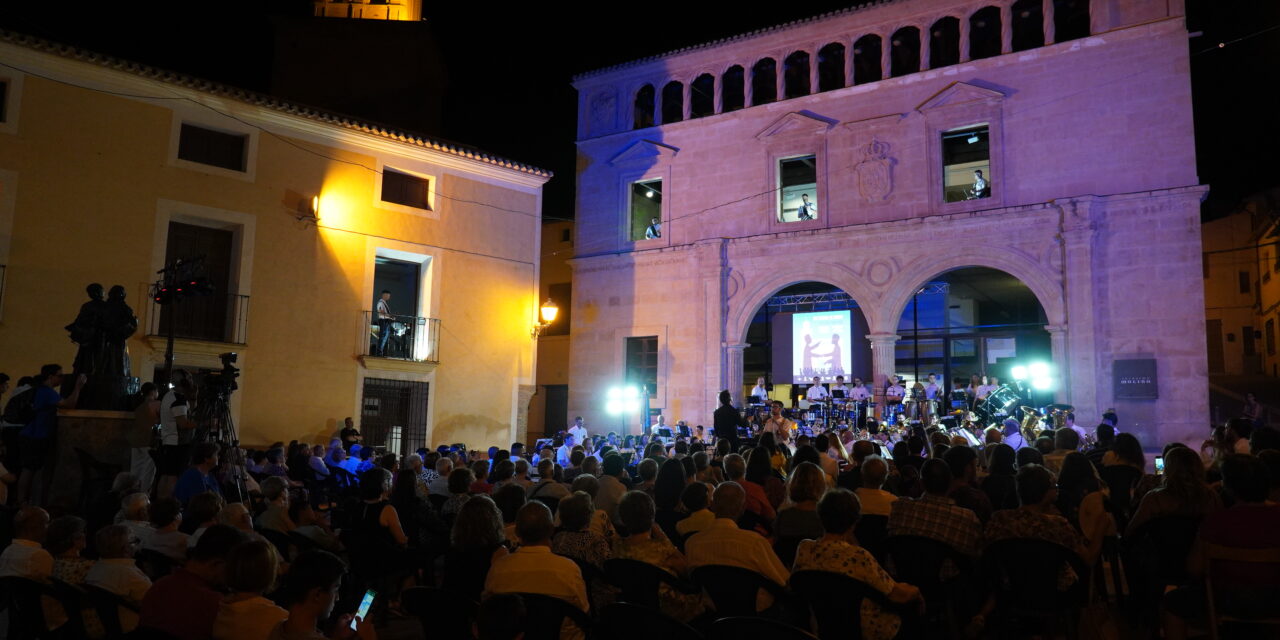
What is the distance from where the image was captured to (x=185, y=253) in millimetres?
16109

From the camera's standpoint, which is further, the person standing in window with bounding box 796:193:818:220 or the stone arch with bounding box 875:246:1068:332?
the person standing in window with bounding box 796:193:818:220

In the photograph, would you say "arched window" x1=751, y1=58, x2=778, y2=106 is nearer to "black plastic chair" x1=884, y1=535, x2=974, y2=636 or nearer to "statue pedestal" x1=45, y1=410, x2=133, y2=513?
"statue pedestal" x1=45, y1=410, x2=133, y2=513

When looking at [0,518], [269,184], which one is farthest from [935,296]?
[0,518]

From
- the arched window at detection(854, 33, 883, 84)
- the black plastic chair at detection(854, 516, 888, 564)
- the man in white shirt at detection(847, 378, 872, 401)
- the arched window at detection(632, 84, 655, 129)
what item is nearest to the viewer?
the black plastic chair at detection(854, 516, 888, 564)

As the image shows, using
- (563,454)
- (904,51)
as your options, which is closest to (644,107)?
(904,51)

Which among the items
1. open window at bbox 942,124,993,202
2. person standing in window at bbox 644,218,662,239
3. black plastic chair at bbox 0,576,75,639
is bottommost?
→ black plastic chair at bbox 0,576,75,639

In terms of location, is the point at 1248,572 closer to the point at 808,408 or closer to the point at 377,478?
the point at 377,478

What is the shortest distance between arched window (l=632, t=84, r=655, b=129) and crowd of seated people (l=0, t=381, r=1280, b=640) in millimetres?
17243

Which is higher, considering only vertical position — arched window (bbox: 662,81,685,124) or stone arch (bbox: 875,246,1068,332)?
arched window (bbox: 662,81,685,124)

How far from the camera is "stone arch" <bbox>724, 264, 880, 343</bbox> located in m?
19.2

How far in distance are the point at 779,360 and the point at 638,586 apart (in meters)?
18.0

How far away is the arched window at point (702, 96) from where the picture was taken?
22.4 metres

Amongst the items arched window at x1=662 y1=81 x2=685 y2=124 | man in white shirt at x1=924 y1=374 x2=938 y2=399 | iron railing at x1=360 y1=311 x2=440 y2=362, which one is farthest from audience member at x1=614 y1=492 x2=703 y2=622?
arched window at x1=662 y1=81 x2=685 y2=124

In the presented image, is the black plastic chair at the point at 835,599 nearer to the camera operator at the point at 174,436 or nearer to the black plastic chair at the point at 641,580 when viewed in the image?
the black plastic chair at the point at 641,580
